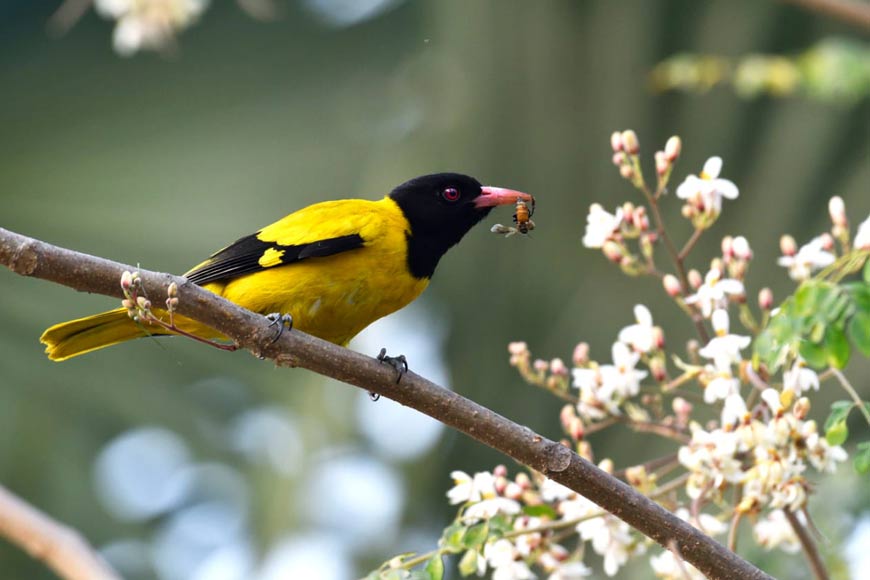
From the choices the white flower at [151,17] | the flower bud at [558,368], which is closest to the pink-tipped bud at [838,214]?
the flower bud at [558,368]

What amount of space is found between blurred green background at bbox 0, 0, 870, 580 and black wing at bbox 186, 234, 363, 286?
5.58 ft

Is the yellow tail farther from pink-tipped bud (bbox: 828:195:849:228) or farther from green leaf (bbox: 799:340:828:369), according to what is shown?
green leaf (bbox: 799:340:828:369)

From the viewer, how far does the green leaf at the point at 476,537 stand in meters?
2.47

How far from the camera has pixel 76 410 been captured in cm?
549

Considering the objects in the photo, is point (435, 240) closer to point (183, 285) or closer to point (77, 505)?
point (183, 285)

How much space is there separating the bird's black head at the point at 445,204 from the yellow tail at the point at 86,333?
2.98ft

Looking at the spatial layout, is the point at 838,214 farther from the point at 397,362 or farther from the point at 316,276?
the point at 316,276

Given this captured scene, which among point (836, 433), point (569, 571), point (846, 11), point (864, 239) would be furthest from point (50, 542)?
point (846, 11)

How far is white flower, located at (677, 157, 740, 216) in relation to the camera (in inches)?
110

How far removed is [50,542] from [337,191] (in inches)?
110

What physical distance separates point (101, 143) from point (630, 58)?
8.39 feet

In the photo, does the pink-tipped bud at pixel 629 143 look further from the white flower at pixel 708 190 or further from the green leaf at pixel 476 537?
the green leaf at pixel 476 537

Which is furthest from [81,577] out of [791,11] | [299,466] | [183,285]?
[791,11]

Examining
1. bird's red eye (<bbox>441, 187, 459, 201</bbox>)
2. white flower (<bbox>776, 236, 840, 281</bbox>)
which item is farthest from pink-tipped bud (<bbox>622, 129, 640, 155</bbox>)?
bird's red eye (<bbox>441, 187, 459, 201</bbox>)
